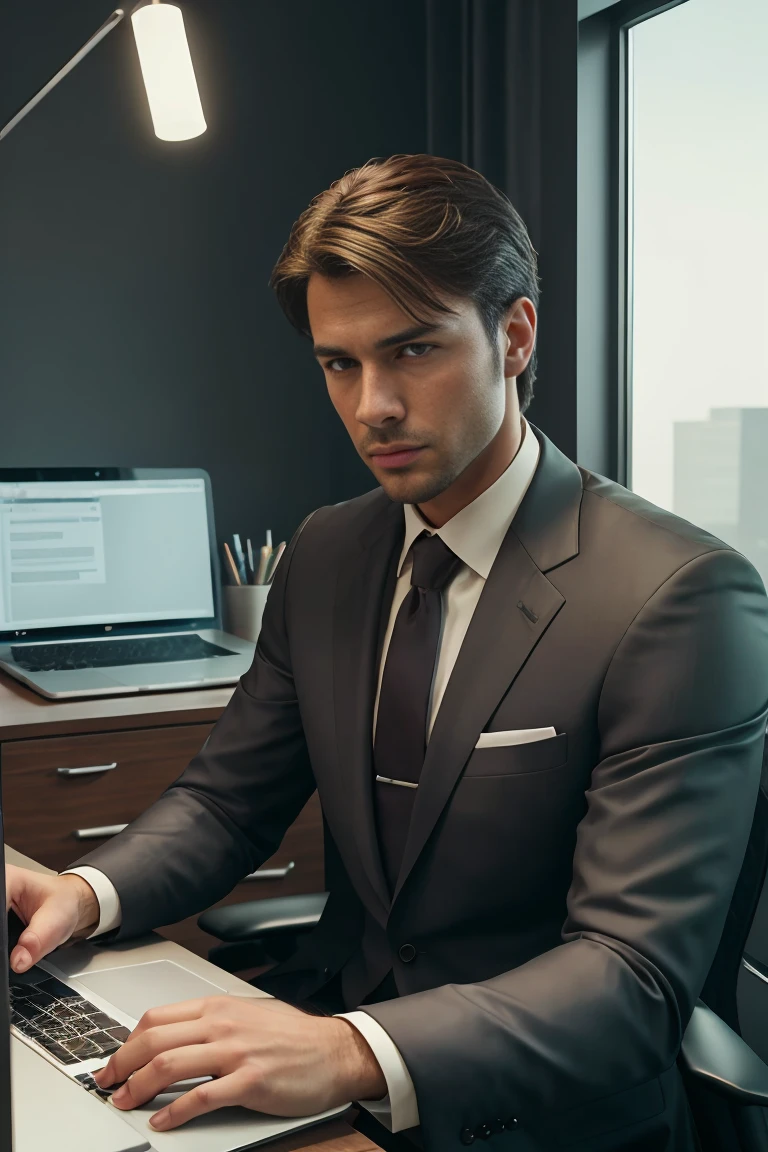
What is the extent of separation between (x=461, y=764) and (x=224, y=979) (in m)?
0.27

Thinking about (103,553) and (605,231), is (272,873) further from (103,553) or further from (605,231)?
(605,231)

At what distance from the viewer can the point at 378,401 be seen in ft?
3.49

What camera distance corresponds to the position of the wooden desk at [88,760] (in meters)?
1.61

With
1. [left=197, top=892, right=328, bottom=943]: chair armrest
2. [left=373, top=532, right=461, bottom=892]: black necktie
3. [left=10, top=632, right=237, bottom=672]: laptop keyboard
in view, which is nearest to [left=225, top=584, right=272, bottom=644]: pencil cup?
[left=10, top=632, right=237, bottom=672]: laptop keyboard

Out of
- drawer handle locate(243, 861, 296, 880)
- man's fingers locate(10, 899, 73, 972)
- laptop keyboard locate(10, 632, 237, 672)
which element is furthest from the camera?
laptop keyboard locate(10, 632, 237, 672)

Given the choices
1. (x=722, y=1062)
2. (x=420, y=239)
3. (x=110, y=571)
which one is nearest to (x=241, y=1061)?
(x=722, y=1062)

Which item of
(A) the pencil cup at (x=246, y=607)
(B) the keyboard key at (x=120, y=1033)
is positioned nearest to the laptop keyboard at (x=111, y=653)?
(A) the pencil cup at (x=246, y=607)

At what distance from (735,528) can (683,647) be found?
39.2 inches

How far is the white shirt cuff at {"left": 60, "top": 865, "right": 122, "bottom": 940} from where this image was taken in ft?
3.28

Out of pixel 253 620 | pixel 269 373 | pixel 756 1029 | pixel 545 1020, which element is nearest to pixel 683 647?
pixel 545 1020

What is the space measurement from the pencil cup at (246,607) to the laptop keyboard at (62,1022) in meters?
1.32

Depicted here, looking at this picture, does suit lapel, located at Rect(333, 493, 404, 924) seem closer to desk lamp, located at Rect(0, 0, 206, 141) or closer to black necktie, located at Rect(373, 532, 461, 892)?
black necktie, located at Rect(373, 532, 461, 892)

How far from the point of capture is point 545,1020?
810 millimetres

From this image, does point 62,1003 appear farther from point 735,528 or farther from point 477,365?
point 735,528
